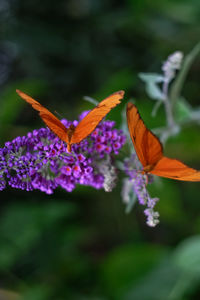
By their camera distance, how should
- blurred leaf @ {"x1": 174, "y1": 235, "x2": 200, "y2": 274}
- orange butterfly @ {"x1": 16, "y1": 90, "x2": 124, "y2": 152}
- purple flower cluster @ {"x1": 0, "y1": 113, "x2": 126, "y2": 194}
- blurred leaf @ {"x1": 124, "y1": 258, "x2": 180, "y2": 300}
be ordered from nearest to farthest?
orange butterfly @ {"x1": 16, "y1": 90, "x2": 124, "y2": 152} → purple flower cluster @ {"x1": 0, "y1": 113, "x2": 126, "y2": 194} → blurred leaf @ {"x1": 174, "y1": 235, "x2": 200, "y2": 274} → blurred leaf @ {"x1": 124, "y1": 258, "x2": 180, "y2": 300}

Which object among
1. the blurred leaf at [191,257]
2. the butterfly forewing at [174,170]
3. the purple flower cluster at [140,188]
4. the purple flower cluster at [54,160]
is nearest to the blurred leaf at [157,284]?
the blurred leaf at [191,257]

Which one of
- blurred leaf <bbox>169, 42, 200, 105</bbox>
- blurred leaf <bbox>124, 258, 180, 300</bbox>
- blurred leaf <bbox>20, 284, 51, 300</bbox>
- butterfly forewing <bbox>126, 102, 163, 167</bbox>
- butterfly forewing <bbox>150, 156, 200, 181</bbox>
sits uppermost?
blurred leaf <bbox>169, 42, 200, 105</bbox>

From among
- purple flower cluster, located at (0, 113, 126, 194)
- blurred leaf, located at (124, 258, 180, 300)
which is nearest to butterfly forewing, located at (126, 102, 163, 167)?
purple flower cluster, located at (0, 113, 126, 194)

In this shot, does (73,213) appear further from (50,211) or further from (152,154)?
(152,154)

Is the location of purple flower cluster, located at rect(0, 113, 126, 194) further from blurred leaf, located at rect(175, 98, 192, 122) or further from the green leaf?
the green leaf

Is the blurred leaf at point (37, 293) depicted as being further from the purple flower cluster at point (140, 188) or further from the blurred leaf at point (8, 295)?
the purple flower cluster at point (140, 188)

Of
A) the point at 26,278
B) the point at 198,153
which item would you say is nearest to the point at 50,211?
the point at 26,278
